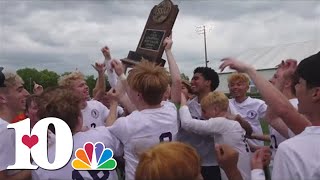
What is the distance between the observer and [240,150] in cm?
410

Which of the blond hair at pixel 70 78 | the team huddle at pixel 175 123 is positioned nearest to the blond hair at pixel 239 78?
the team huddle at pixel 175 123

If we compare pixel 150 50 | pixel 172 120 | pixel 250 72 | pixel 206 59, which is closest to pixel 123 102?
pixel 172 120

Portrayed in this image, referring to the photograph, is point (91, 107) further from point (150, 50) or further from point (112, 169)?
point (112, 169)

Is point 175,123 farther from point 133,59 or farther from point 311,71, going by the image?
point 133,59

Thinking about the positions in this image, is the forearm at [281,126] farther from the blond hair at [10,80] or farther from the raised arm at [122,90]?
the blond hair at [10,80]

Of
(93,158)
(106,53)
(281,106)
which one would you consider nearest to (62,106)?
(93,158)

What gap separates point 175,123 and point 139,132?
17.5 inches

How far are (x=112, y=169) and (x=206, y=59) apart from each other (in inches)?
2147

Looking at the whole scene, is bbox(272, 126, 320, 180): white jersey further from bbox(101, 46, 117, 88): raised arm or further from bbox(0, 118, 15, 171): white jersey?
bbox(101, 46, 117, 88): raised arm

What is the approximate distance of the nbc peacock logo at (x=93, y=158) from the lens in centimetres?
303

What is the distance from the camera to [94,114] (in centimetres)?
554

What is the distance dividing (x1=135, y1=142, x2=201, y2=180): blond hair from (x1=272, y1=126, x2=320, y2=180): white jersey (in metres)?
0.58

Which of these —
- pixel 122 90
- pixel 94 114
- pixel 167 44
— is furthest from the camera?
pixel 94 114

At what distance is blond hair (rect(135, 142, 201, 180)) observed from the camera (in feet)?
6.00
